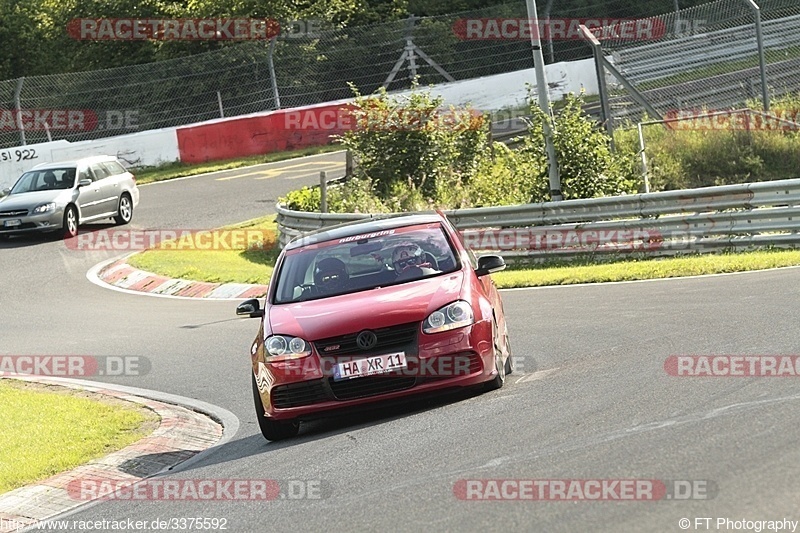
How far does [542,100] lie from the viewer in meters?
20.6

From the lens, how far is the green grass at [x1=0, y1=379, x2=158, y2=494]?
1002 cm

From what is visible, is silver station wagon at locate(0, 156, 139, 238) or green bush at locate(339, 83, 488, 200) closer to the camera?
green bush at locate(339, 83, 488, 200)

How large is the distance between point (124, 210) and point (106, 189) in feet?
2.75

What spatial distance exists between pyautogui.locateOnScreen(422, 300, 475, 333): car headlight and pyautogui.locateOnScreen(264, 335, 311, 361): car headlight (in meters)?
0.91

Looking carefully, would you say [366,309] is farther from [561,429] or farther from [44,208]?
[44,208]

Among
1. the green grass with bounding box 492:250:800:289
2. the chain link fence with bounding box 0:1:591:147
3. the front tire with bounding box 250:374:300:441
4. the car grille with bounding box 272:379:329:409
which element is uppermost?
the chain link fence with bounding box 0:1:591:147

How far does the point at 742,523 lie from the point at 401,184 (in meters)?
19.0

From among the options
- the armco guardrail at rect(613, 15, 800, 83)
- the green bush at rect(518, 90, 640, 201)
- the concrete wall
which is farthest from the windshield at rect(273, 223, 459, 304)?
the concrete wall

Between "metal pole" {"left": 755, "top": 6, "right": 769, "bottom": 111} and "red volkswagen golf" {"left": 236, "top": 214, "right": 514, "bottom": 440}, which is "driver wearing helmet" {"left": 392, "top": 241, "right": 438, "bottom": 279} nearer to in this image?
"red volkswagen golf" {"left": 236, "top": 214, "right": 514, "bottom": 440}

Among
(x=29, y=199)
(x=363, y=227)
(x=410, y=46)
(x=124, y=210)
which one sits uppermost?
(x=410, y=46)

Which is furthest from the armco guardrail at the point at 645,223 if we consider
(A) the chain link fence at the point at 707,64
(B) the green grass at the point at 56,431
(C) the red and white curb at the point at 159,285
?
(B) the green grass at the point at 56,431

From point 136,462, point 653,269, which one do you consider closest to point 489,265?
point 136,462

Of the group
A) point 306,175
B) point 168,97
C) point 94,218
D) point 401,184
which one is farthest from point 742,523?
point 168,97

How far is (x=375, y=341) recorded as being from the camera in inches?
368
